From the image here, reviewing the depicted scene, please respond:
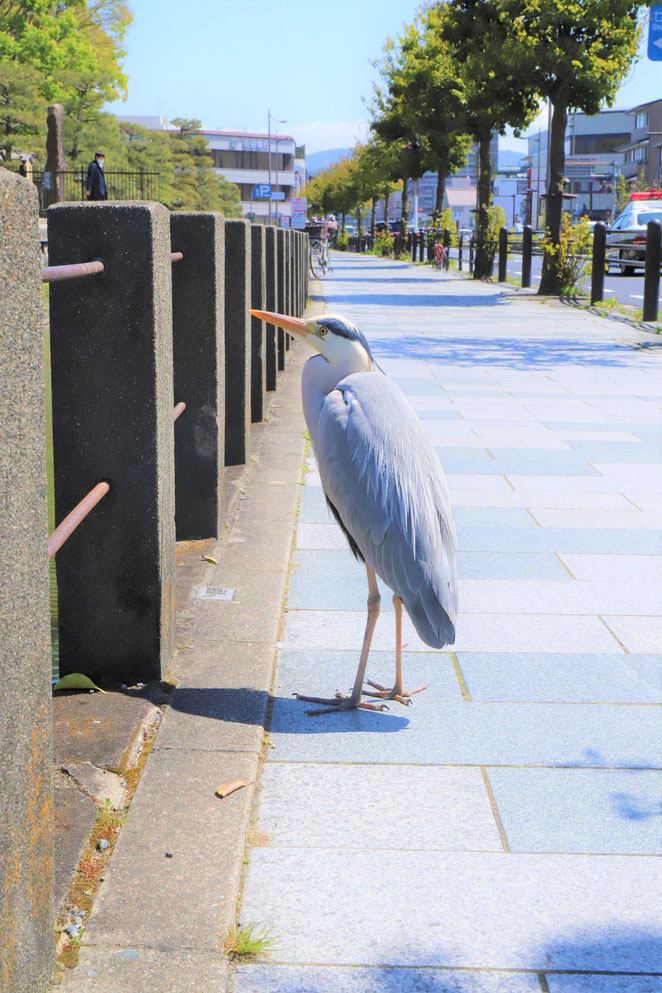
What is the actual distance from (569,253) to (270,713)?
1876cm

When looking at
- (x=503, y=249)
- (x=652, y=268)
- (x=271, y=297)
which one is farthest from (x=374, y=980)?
(x=503, y=249)

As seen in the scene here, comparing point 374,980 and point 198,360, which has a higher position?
point 198,360

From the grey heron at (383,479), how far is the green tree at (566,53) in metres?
18.0

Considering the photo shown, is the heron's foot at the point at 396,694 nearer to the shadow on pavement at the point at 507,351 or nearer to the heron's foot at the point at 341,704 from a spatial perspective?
the heron's foot at the point at 341,704

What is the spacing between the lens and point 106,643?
3.36 m

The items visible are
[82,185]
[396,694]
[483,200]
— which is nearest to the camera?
[396,694]

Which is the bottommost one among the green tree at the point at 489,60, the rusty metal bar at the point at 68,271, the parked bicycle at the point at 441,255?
the rusty metal bar at the point at 68,271

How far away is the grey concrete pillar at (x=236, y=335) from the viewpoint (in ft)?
19.2

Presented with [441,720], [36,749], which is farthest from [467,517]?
[36,749]

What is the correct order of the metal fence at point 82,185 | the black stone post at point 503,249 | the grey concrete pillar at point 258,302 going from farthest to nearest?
the metal fence at point 82,185 < the black stone post at point 503,249 < the grey concrete pillar at point 258,302

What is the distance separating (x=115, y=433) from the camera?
3.20 m

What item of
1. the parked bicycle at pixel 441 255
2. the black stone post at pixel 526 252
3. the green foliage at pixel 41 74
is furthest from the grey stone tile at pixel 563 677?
the green foliage at pixel 41 74

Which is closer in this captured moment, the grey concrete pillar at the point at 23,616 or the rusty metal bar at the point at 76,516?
the grey concrete pillar at the point at 23,616

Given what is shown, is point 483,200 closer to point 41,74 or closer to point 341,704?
point 41,74
